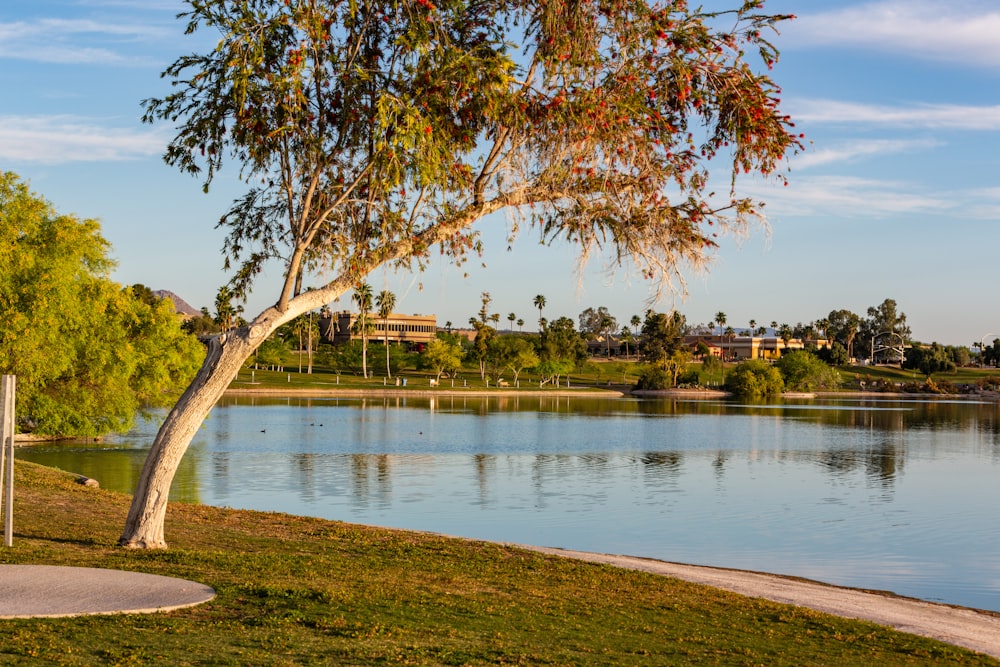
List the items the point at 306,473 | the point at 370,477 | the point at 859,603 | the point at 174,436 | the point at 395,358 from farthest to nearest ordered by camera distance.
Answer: the point at 395,358, the point at 306,473, the point at 370,477, the point at 859,603, the point at 174,436

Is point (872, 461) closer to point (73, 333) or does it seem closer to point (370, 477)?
point (370, 477)

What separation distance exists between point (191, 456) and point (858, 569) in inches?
1334

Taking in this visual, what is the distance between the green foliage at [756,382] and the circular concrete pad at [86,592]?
6573 inches

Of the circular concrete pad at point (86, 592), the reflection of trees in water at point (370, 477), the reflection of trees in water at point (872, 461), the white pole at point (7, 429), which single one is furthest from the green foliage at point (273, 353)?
the circular concrete pad at point (86, 592)

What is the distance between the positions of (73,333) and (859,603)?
35.7 meters

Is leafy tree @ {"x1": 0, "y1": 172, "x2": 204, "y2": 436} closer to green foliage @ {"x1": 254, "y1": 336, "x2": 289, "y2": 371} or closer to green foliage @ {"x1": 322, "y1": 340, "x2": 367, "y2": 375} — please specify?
green foliage @ {"x1": 254, "y1": 336, "x2": 289, "y2": 371}

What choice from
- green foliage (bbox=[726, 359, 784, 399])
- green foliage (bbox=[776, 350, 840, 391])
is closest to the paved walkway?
green foliage (bbox=[726, 359, 784, 399])

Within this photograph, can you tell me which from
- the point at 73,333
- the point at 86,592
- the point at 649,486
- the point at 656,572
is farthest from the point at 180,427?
the point at 73,333

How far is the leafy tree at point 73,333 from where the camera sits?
40.2 meters

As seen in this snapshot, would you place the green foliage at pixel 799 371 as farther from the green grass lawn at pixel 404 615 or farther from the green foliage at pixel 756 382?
the green grass lawn at pixel 404 615

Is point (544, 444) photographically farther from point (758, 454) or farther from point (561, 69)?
point (561, 69)

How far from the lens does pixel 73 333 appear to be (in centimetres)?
4403

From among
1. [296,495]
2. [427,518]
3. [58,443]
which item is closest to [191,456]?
[58,443]

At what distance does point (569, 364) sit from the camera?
176 metres
